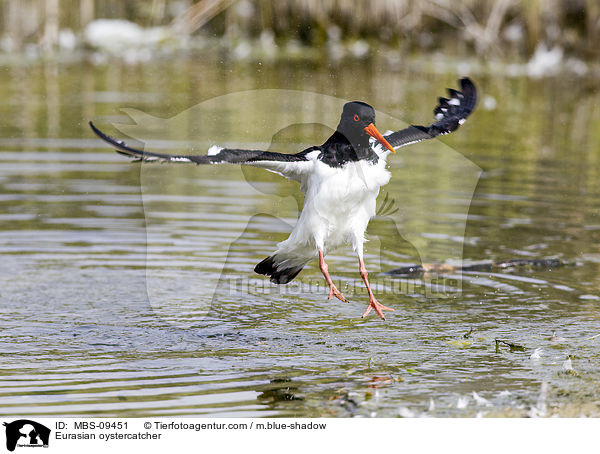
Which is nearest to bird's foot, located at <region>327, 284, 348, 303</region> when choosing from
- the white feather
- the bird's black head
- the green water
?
the green water

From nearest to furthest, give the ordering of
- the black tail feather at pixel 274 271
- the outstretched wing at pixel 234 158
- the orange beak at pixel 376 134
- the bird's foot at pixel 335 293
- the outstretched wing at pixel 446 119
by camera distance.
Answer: the outstretched wing at pixel 234 158
the orange beak at pixel 376 134
the bird's foot at pixel 335 293
the outstretched wing at pixel 446 119
the black tail feather at pixel 274 271

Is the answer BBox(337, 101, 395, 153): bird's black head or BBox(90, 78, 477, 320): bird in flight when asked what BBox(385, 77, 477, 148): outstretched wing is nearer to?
BBox(90, 78, 477, 320): bird in flight

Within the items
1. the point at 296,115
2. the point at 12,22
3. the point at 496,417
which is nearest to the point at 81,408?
the point at 496,417

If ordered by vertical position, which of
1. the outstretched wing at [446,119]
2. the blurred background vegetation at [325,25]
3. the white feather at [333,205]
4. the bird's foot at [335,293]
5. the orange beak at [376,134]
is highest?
the blurred background vegetation at [325,25]

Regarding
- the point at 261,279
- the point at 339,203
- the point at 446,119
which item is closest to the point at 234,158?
the point at 339,203

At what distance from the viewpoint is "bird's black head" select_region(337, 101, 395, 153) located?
684 cm

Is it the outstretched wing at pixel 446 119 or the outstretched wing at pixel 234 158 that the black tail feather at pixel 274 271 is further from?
the outstretched wing at pixel 446 119

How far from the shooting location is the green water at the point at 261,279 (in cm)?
577

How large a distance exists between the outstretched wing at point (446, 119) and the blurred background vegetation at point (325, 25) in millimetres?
13913

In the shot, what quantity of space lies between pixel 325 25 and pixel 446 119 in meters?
15.4

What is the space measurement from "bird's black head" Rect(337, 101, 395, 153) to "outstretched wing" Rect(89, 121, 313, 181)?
318 millimetres

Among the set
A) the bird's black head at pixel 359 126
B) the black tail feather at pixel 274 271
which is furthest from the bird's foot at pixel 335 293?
the bird's black head at pixel 359 126

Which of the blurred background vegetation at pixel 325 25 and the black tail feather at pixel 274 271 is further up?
the blurred background vegetation at pixel 325 25

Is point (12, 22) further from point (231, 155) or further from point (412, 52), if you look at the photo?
point (231, 155)
